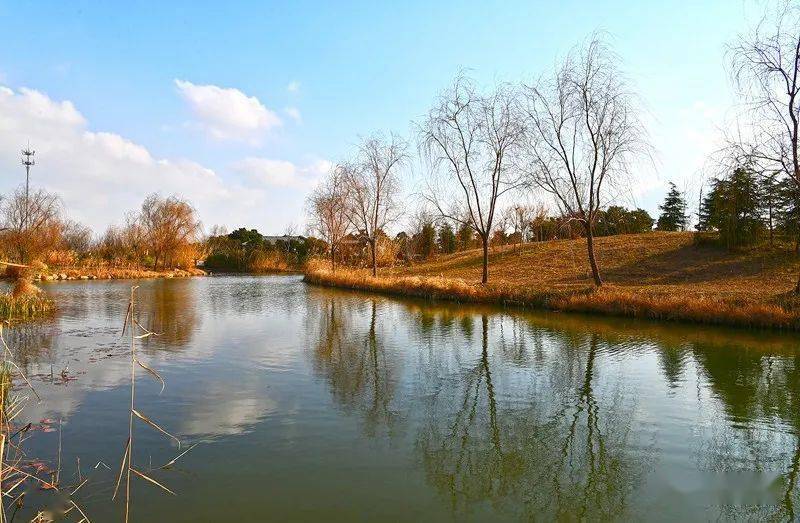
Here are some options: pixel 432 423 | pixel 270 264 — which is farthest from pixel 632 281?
pixel 270 264

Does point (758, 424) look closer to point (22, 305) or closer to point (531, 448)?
point (531, 448)

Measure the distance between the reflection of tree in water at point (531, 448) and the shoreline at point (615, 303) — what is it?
8.20 metres

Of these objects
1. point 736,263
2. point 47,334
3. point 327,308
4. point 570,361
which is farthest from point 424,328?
point 736,263

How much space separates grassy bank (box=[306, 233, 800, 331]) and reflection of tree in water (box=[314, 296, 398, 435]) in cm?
754

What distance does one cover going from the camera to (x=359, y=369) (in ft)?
35.4

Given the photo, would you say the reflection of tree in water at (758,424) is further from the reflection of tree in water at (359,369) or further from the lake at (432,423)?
the reflection of tree in water at (359,369)

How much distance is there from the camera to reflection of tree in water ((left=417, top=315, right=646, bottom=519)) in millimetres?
5262

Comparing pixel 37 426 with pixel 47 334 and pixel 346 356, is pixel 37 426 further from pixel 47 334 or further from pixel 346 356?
pixel 47 334

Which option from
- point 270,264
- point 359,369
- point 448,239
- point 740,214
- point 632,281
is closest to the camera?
point 359,369

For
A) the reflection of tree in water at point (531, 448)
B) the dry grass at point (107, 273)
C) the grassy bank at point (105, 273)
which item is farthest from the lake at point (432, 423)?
the dry grass at point (107, 273)

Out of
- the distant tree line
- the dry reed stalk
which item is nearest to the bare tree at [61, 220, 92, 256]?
the distant tree line

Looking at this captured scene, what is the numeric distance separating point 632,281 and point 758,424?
20.0 m

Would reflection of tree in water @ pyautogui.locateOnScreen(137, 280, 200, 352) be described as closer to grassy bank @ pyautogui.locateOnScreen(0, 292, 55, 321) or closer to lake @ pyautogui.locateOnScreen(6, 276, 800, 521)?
lake @ pyautogui.locateOnScreen(6, 276, 800, 521)

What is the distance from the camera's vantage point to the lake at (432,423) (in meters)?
5.20
